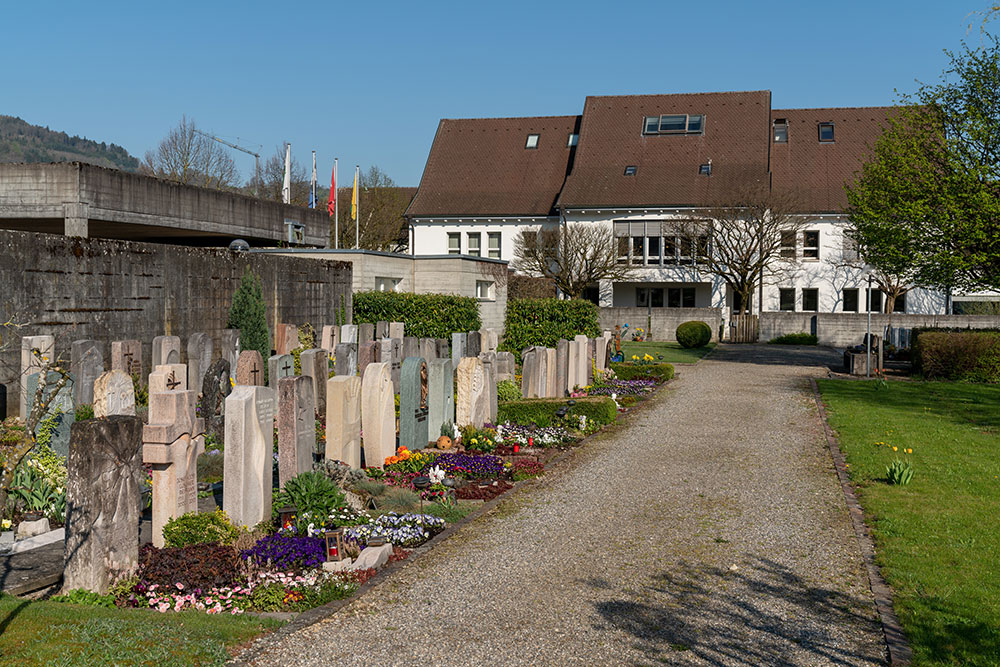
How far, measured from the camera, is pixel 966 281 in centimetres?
2773

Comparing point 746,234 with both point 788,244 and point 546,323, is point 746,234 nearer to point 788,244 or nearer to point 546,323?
point 788,244

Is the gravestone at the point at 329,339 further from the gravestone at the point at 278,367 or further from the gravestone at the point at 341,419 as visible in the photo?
the gravestone at the point at 341,419

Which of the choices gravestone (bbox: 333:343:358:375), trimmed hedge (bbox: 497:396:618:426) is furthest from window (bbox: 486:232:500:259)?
gravestone (bbox: 333:343:358:375)

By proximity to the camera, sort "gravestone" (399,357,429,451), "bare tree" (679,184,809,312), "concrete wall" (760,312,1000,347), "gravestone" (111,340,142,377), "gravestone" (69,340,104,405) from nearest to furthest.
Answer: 1. "gravestone" (399,357,429,451)
2. "gravestone" (69,340,104,405)
3. "gravestone" (111,340,142,377)
4. "concrete wall" (760,312,1000,347)
5. "bare tree" (679,184,809,312)

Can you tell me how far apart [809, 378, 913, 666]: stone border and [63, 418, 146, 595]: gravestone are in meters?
5.50

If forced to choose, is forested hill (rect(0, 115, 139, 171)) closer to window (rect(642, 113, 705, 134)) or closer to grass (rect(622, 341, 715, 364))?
window (rect(642, 113, 705, 134))

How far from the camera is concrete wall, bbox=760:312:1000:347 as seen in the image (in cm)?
4041

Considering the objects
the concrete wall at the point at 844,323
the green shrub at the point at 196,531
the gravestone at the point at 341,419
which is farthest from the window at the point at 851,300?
the green shrub at the point at 196,531

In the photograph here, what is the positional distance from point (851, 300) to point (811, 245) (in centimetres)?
336

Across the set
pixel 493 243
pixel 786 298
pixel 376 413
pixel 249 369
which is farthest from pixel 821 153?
pixel 376 413

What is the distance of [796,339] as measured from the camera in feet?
141

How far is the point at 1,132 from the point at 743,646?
14854 cm

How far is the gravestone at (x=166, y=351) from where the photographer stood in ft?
52.6

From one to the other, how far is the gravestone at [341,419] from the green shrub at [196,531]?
126 inches
